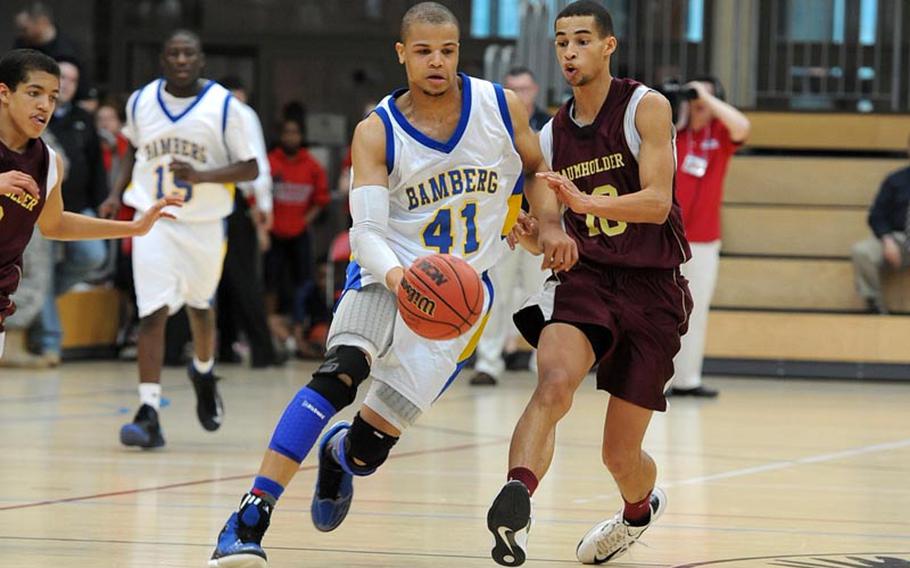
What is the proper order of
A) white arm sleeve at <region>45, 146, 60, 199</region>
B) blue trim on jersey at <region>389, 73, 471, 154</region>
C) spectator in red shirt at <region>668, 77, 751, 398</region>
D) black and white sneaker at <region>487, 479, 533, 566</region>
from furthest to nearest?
spectator in red shirt at <region>668, 77, 751, 398</region>, white arm sleeve at <region>45, 146, 60, 199</region>, blue trim on jersey at <region>389, 73, 471, 154</region>, black and white sneaker at <region>487, 479, 533, 566</region>

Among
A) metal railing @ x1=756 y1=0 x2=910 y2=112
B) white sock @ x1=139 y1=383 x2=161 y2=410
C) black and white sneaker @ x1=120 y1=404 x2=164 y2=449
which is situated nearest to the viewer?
black and white sneaker @ x1=120 y1=404 x2=164 y2=449

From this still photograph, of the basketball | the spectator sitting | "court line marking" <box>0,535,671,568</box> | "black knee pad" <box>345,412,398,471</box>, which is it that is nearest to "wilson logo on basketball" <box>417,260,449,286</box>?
the basketball

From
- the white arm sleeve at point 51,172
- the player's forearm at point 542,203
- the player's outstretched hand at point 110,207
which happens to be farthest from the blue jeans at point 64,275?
the player's forearm at point 542,203

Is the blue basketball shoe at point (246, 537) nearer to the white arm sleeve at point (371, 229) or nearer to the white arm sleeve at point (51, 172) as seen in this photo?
the white arm sleeve at point (371, 229)

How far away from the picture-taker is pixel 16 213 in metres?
5.43

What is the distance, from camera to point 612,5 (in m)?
15.1

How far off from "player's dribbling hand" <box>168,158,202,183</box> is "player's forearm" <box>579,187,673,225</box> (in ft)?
11.3

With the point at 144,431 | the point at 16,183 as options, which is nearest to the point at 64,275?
the point at 144,431

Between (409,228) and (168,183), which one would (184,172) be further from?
(409,228)

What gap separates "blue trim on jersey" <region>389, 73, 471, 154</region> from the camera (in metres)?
5.04

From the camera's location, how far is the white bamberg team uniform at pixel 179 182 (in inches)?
316

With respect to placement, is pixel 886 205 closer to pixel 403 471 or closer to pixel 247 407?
pixel 247 407

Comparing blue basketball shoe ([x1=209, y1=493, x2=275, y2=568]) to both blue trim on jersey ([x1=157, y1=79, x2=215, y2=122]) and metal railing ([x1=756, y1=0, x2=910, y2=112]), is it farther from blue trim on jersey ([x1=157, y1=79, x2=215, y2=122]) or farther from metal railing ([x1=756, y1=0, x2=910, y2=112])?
metal railing ([x1=756, y1=0, x2=910, y2=112])

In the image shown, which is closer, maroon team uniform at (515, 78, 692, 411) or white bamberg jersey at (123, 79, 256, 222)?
maroon team uniform at (515, 78, 692, 411)
